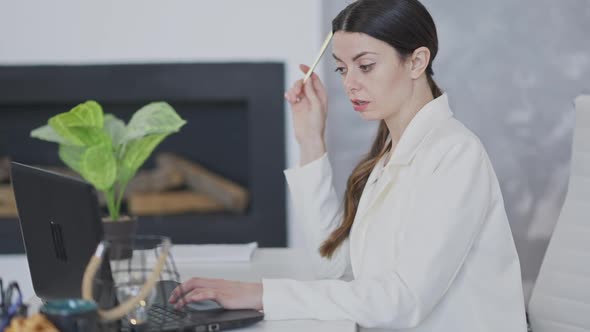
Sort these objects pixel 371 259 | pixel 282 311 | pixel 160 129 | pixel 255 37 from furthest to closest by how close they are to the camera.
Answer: pixel 255 37, pixel 160 129, pixel 371 259, pixel 282 311

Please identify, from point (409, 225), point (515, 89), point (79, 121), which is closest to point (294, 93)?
point (79, 121)

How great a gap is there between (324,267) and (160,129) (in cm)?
44

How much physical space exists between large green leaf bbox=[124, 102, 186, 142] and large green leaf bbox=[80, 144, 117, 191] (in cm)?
5

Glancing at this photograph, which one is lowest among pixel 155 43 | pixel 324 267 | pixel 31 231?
pixel 324 267

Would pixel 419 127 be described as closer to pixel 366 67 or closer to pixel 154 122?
pixel 366 67

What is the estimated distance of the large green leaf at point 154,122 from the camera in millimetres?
1888

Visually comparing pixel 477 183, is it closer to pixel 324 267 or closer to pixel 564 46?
pixel 324 267

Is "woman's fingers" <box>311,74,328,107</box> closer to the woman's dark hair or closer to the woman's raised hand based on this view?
the woman's raised hand

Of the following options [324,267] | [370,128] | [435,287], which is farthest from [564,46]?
[435,287]

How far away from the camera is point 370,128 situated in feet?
10.5

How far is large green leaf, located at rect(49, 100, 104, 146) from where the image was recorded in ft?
6.08

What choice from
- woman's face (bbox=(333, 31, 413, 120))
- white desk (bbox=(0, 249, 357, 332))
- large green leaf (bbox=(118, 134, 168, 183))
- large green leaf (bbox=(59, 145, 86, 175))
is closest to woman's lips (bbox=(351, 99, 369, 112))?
woman's face (bbox=(333, 31, 413, 120))

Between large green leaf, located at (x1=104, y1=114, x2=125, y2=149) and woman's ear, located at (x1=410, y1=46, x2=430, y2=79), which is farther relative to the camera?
large green leaf, located at (x1=104, y1=114, x2=125, y2=149)

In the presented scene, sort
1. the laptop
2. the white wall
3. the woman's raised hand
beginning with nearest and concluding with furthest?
the laptop, the woman's raised hand, the white wall
